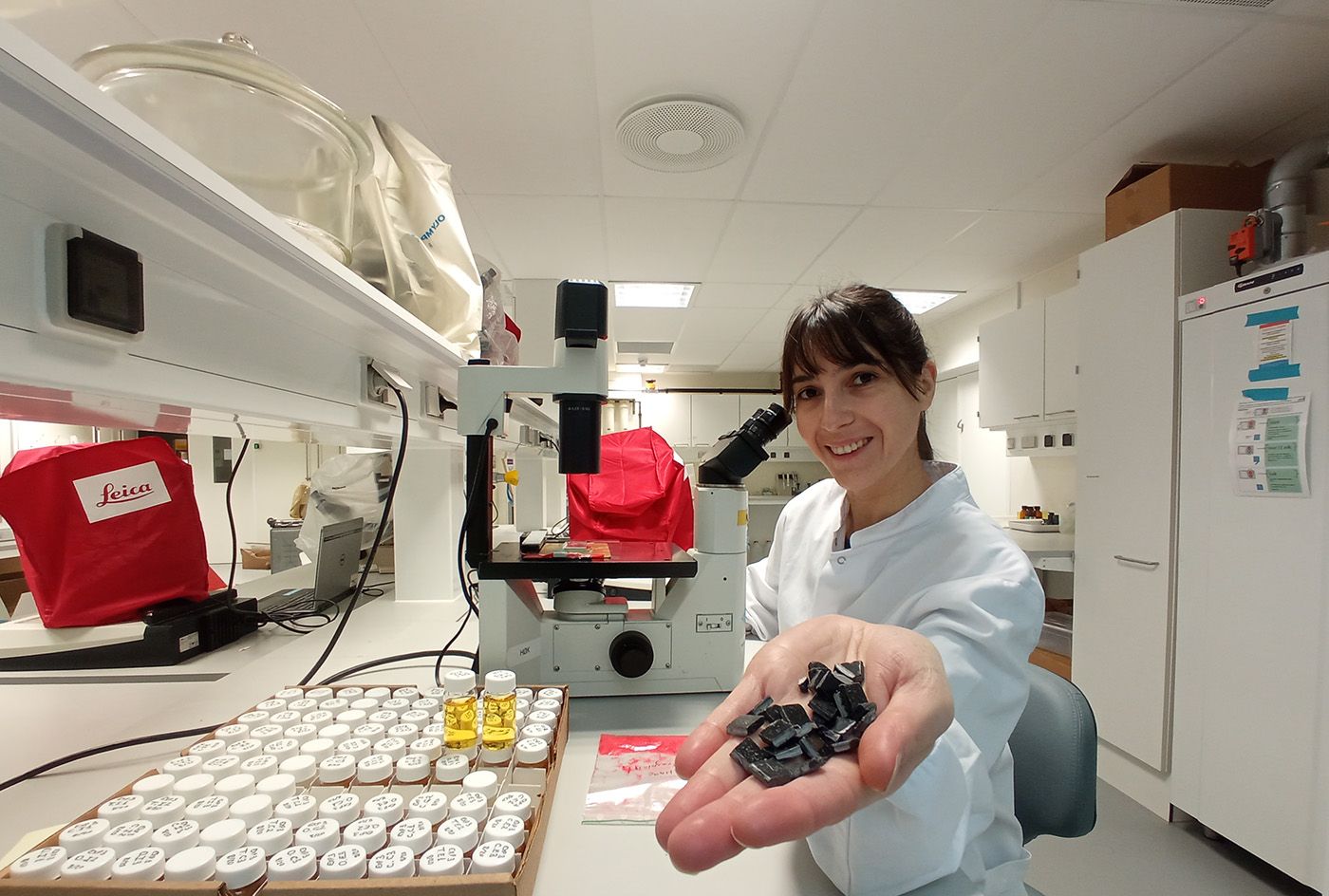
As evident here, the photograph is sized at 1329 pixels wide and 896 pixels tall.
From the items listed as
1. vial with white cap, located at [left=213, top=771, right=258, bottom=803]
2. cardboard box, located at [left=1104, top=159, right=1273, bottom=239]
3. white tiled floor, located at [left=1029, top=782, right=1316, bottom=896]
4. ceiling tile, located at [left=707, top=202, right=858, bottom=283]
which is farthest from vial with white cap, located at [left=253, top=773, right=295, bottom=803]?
cardboard box, located at [left=1104, top=159, right=1273, bottom=239]

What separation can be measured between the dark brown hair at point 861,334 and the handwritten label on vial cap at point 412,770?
0.73 meters

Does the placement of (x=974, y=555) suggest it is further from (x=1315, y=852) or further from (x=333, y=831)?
(x=1315, y=852)

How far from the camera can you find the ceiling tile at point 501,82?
1415mm

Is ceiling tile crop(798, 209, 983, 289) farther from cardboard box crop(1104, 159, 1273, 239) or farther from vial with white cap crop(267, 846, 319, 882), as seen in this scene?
vial with white cap crop(267, 846, 319, 882)

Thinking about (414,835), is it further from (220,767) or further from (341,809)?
(220,767)

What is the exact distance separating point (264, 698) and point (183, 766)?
414mm

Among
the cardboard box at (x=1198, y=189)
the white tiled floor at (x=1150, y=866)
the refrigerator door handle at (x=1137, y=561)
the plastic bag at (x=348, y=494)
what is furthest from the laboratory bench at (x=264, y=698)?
the cardboard box at (x=1198, y=189)

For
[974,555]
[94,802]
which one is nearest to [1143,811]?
[974,555]

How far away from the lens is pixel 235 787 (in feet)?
1.64

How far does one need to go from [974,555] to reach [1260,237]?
1.84m

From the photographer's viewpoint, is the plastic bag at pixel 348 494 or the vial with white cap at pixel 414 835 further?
the plastic bag at pixel 348 494

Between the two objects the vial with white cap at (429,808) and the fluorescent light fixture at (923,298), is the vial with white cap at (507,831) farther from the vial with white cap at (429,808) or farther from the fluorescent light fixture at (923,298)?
the fluorescent light fixture at (923,298)

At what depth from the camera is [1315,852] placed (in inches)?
55.5

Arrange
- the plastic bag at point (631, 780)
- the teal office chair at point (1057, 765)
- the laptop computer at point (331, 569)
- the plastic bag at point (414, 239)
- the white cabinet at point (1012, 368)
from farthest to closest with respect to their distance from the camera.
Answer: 1. the white cabinet at point (1012, 368)
2. the laptop computer at point (331, 569)
3. the plastic bag at point (414, 239)
4. the teal office chair at point (1057, 765)
5. the plastic bag at point (631, 780)
